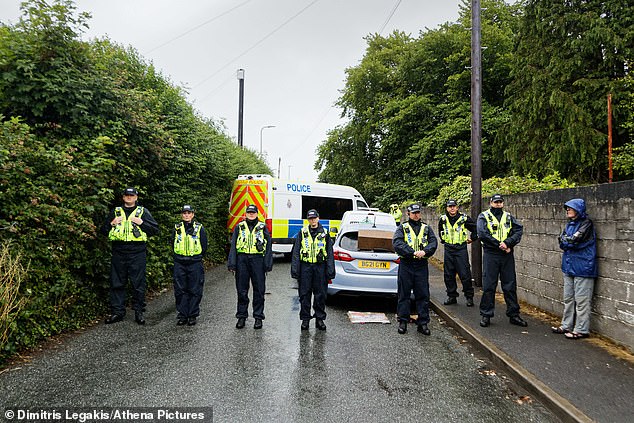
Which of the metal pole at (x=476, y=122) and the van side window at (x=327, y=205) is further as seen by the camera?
the van side window at (x=327, y=205)

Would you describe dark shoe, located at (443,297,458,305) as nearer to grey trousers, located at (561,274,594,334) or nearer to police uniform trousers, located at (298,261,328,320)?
grey trousers, located at (561,274,594,334)

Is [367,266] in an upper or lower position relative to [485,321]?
upper

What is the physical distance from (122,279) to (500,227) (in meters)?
5.68

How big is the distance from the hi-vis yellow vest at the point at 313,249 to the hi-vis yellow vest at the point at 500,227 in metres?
2.48

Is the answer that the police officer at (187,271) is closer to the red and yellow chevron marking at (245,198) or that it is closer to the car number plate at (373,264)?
the car number plate at (373,264)

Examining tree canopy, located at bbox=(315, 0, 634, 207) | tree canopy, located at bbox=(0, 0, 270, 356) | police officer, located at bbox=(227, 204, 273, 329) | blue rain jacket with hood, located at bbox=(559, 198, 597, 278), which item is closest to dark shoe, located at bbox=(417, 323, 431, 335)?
blue rain jacket with hood, located at bbox=(559, 198, 597, 278)

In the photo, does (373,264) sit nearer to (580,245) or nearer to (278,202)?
(580,245)

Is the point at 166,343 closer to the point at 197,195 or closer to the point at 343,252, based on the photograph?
the point at 343,252

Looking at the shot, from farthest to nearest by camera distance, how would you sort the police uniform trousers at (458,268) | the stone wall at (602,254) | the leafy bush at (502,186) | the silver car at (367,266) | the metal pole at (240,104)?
the metal pole at (240,104), the leafy bush at (502,186), the police uniform trousers at (458,268), the silver car at (367,266), the stone wall at (602,254)

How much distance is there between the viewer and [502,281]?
6.59 metres

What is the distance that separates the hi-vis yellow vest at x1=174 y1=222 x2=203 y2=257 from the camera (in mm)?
6812

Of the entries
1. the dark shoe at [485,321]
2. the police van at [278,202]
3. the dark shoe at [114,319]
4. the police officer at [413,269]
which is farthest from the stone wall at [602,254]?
the police van at [278,202]

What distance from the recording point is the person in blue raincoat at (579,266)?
568 centimetres

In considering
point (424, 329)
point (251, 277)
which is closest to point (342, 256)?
point (251, 277)
